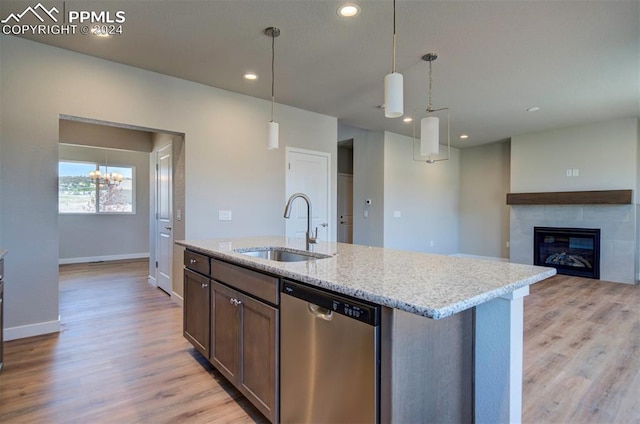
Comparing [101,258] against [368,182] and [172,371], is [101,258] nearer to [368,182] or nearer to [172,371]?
[368,182]

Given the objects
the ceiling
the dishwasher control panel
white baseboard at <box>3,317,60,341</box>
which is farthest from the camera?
white baseboard at <box>3,317,60,341</box>

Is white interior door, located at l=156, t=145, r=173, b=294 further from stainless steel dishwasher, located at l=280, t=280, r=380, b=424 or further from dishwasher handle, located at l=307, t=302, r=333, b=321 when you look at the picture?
dishwasher handle, located at l=307, t=302, r=333, b=321

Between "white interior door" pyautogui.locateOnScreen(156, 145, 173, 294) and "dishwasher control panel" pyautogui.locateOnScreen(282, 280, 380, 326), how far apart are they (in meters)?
3.25

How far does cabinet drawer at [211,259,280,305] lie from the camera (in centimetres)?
171

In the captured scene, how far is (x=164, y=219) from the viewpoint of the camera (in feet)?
15.0

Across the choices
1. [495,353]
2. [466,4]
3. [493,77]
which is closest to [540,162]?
[493,77]

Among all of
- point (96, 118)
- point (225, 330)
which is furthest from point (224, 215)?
point (225, 330)

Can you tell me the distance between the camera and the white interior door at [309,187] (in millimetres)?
4844

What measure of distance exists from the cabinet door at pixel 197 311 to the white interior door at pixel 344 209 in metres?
5.43

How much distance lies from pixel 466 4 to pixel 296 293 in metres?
2.34

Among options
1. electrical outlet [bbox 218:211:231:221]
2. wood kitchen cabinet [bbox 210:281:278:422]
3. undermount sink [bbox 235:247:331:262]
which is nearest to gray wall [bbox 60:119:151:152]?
electrical outlet [bbox 218:211:231:221]

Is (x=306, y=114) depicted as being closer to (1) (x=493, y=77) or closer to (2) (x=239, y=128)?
(2) (x=239, y=128)

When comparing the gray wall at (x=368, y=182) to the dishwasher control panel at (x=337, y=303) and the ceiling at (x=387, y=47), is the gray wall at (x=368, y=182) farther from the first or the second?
the dishwasher control panel at (x=337, y=303)

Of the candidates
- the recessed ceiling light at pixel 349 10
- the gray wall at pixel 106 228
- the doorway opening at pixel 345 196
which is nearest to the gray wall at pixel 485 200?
the doorway opening at pixel 345 196
